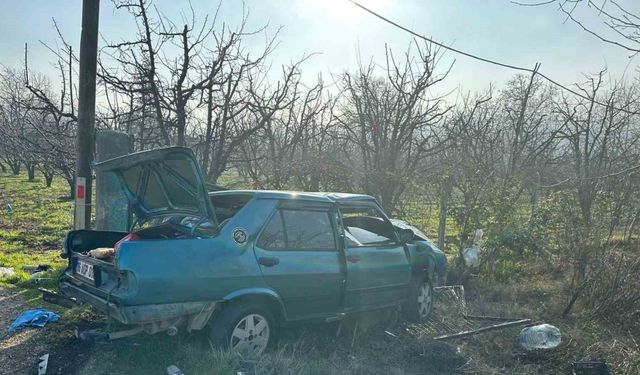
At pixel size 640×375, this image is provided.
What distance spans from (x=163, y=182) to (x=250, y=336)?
5.76 ft

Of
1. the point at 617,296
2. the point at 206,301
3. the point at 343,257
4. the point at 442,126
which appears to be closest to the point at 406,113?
the point at 442,126

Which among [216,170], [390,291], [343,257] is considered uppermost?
[216,170]

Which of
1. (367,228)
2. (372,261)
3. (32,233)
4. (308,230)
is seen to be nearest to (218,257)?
(308,230)

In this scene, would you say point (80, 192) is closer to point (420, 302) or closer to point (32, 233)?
point (420, 302)

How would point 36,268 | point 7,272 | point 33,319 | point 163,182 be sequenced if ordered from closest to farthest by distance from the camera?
point 163,182
point 33,319
point 7,272
point 36,268

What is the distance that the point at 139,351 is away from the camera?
4.58 meters

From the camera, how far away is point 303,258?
5008mm

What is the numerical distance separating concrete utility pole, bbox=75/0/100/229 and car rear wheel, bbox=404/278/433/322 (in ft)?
16.4

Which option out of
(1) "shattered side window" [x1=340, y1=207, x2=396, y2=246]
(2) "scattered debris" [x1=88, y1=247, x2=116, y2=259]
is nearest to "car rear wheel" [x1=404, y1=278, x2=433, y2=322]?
(1) "shattered side window" [x1=340, y1=207, x2=396, y2=246]

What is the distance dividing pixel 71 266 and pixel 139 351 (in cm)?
124

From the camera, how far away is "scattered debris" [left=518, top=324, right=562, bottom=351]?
5781 mm

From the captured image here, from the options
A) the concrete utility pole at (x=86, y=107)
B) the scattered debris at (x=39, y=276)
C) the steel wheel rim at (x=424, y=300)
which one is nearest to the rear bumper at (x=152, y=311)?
the steel wheel rim at (x=424, y=300)

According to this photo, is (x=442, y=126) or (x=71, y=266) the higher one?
(x=442, y=126)

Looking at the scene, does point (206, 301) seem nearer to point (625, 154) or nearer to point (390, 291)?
point (390, 291)
